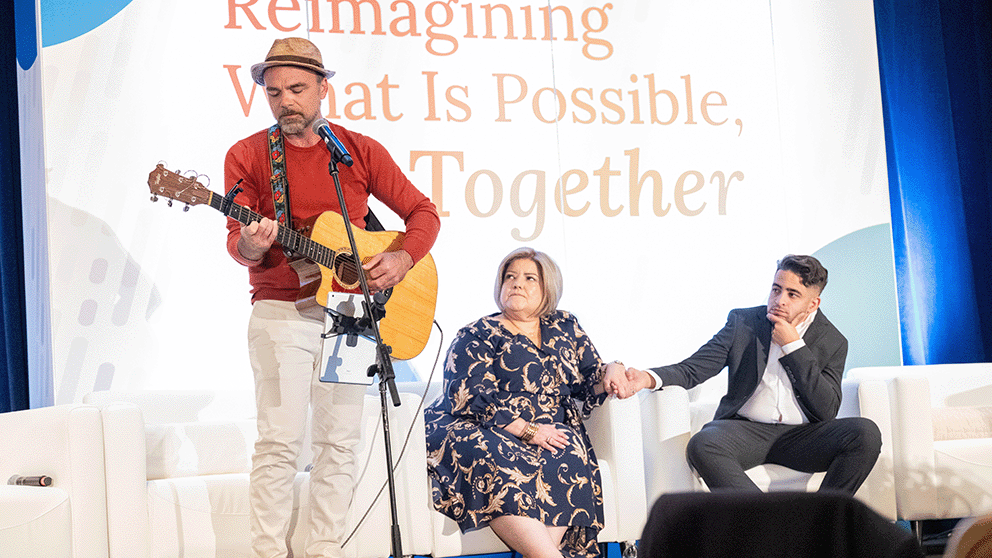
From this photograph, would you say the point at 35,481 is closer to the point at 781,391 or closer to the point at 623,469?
the point at 623,469

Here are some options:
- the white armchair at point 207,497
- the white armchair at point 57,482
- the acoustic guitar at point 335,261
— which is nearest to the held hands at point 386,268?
the acoustic guitar at point 335,261

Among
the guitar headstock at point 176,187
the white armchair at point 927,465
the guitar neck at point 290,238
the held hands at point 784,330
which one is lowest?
the white armchair at point 927,465

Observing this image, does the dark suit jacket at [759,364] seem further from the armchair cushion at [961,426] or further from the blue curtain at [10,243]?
the blue curtain at [10,243]

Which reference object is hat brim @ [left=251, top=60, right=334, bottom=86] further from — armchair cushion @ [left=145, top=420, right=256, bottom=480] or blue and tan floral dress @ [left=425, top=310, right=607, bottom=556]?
armchair cushion @ [left=145, top=420, right=256, bottom=480]

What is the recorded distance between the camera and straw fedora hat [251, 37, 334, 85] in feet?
8.32

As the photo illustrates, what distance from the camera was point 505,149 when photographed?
4.18 m

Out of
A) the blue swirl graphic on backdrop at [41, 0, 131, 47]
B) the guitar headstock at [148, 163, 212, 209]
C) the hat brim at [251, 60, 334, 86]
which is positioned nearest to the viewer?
the guitar headstock at [148, 163, 212, 209]

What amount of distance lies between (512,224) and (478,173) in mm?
279

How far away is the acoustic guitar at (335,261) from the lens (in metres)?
2.35

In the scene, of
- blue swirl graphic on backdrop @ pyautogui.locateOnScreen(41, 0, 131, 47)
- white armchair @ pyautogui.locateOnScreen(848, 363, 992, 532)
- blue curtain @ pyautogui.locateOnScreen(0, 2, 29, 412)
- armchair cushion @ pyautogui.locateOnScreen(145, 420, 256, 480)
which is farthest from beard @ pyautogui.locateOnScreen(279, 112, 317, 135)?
white armchair @ pyautogui.locateOnScreen(848, 363, 992, 532)

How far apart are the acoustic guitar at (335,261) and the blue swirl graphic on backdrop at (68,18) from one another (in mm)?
1425

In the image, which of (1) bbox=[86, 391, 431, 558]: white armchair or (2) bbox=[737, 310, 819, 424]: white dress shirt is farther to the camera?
(2) bbox=[737, 310, 819, 424]: white dress shirt

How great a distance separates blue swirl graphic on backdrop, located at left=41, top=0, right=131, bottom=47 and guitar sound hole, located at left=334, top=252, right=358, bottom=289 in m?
1.84

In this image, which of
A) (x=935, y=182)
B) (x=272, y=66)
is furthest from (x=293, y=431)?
(x=935, y=182)
